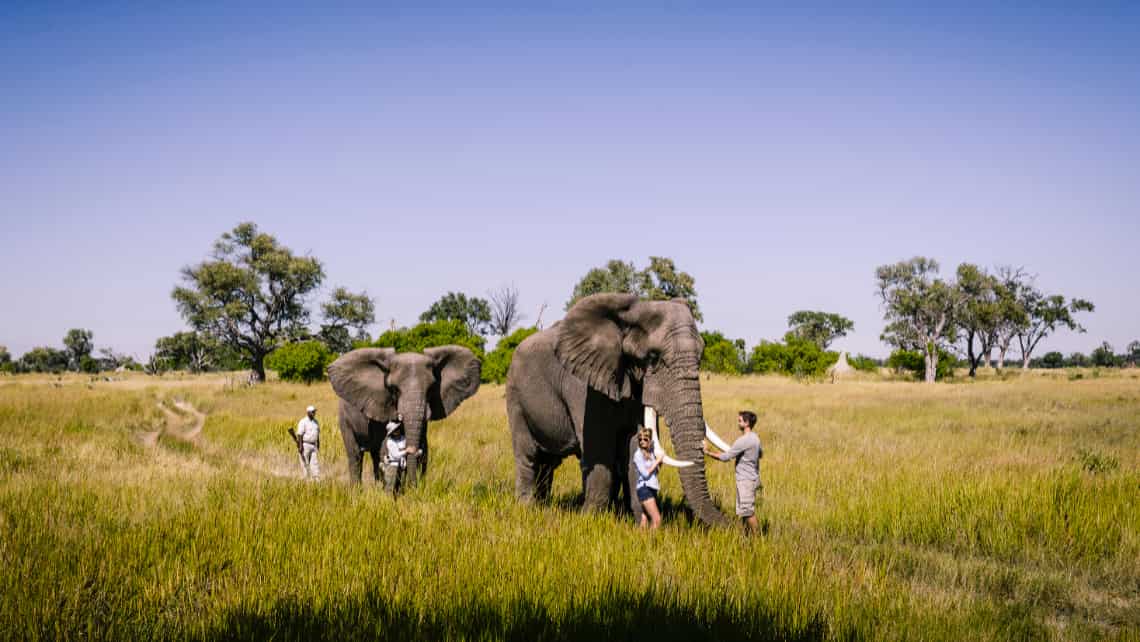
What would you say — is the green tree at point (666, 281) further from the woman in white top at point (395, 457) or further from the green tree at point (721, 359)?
the woman in white top at point (395, 457)

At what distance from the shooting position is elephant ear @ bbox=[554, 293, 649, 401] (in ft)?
24.8

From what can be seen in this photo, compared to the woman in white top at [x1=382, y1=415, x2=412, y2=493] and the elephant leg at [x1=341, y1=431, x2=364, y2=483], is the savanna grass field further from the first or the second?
the elephant leg at [x1=341, y1=431, x2=364, y2=483]

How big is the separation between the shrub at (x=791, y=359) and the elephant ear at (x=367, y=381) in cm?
6005

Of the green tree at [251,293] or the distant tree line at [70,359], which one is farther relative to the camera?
the distant tree line at [70,359]

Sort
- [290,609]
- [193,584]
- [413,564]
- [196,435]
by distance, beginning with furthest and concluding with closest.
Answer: [196,435] → [413,564] → [193,584] → [290,609]

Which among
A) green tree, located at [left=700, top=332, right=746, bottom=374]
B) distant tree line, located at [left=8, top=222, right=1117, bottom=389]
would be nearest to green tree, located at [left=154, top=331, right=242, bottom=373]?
distant tree line, located at [left=8, top=222, right=1117, bottom=389]

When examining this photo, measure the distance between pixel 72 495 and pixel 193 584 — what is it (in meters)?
3.85

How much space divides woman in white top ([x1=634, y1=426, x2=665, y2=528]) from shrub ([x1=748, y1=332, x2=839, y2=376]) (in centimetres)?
6243

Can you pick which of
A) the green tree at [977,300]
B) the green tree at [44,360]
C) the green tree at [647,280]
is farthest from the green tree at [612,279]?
the green tree at [44,360]

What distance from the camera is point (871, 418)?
69.2 ft

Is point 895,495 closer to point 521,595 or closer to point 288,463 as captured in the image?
point 521,595

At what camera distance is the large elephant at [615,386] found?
22.7 feet

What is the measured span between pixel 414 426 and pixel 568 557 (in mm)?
5080

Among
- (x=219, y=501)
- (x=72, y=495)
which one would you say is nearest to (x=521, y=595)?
(x=219, y=501)
